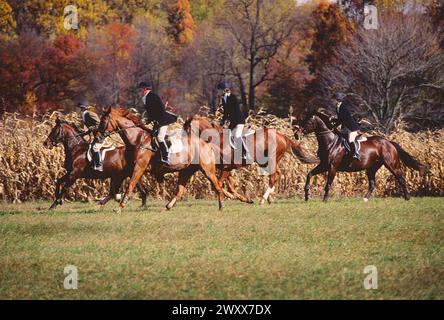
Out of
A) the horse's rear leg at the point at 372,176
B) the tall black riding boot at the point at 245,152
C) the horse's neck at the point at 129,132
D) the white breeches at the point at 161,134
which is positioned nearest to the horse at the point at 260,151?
the tall black riding boot at the point at 245,152

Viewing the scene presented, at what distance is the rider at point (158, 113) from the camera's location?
17266mm

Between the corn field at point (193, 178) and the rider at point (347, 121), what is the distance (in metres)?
2.80

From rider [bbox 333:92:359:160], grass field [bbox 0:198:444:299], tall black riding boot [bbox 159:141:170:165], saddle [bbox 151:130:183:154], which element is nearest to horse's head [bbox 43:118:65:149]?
grass field [bbox 0:198:444:299]

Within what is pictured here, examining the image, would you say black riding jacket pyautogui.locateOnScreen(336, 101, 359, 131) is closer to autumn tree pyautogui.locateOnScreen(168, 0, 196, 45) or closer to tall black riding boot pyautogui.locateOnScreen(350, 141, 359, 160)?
tall black riding boot pyautogui.locateOnScreen(350, 141, 359, 160)

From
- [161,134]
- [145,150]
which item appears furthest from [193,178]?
[161,134]

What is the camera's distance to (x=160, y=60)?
58188 mm

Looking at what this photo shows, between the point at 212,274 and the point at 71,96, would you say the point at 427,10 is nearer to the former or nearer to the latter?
the point at 71,96

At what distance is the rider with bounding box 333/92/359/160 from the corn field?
9.18 feet

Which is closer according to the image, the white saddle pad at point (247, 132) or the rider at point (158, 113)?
the rider at point (158, 113)

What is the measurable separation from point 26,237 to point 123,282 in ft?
15.0

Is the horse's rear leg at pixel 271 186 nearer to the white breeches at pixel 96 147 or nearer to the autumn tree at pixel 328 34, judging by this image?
the white breeches at pixel 96 147

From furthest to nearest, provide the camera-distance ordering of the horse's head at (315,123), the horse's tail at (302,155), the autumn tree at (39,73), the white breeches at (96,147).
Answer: the autumn tree at (39,73), the horse's tail at (302,155), the horse's head at (315,123), the white breeches at (96,147)

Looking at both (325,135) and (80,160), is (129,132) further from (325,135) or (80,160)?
(325,135)

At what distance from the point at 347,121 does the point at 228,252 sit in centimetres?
824
